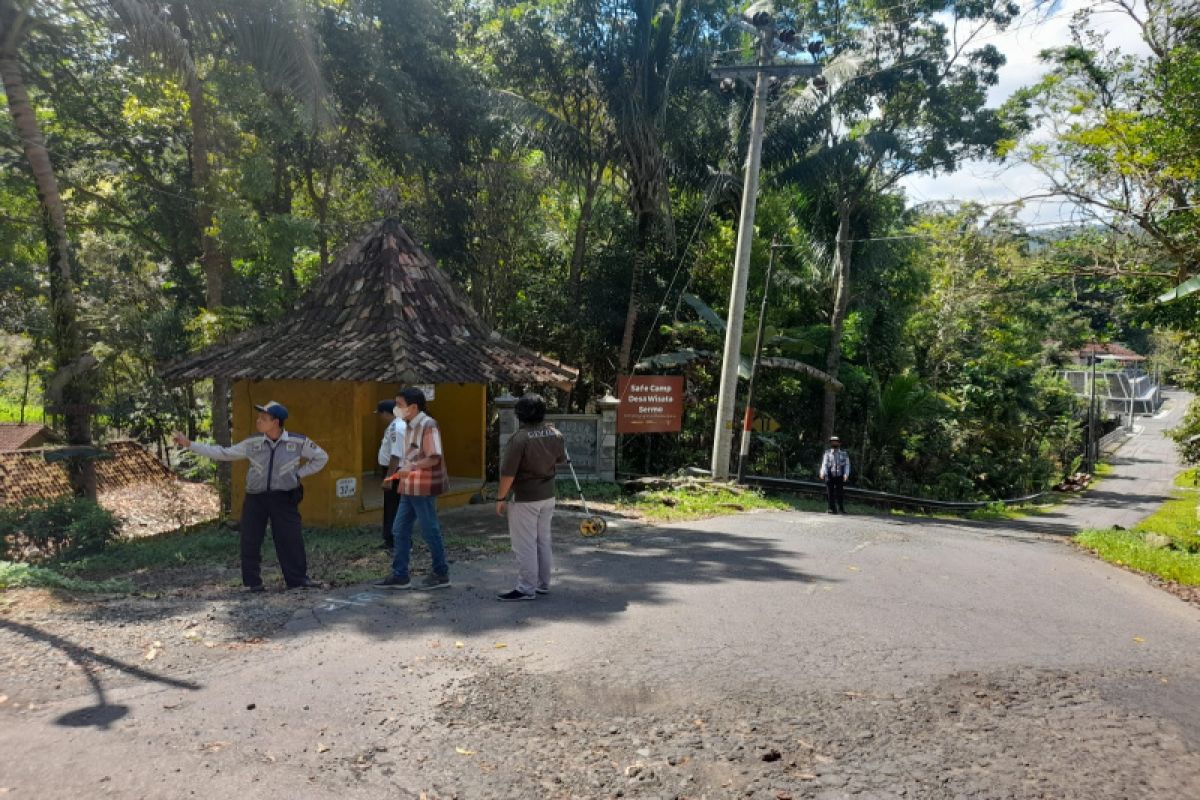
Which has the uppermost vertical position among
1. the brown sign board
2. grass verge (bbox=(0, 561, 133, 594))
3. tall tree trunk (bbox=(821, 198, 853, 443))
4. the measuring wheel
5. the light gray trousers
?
tall tree trunk (bbox=(821, 198, 853, 443))

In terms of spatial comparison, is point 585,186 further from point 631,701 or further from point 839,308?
point 631,701

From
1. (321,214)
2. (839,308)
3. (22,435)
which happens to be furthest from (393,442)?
(22,435)

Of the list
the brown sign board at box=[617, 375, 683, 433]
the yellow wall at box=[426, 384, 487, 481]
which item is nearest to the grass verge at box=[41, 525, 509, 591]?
the yellow wall at box=[426, 384, 487, 481]

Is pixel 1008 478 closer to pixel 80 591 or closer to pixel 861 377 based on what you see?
pixel 861 377

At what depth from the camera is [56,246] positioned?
12.0 m

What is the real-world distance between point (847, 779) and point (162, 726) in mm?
3309

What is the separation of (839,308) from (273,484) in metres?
17.8

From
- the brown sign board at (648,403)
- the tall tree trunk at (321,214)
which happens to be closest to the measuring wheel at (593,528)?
the brown sign board at (648,403)

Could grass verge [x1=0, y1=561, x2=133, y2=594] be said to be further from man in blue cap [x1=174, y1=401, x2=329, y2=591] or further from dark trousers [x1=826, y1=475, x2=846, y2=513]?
dark trousers [x1=826, y1=475, x2=846, y2=513]

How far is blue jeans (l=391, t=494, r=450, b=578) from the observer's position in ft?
22.8

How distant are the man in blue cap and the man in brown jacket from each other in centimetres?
171

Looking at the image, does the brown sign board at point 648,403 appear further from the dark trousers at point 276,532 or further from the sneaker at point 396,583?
the dark trousers at point 276,532

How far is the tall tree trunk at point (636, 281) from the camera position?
66.8ft

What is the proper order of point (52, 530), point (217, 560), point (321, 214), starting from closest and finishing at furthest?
point (217, 560)
point (52, 530)
point (321, 214)
